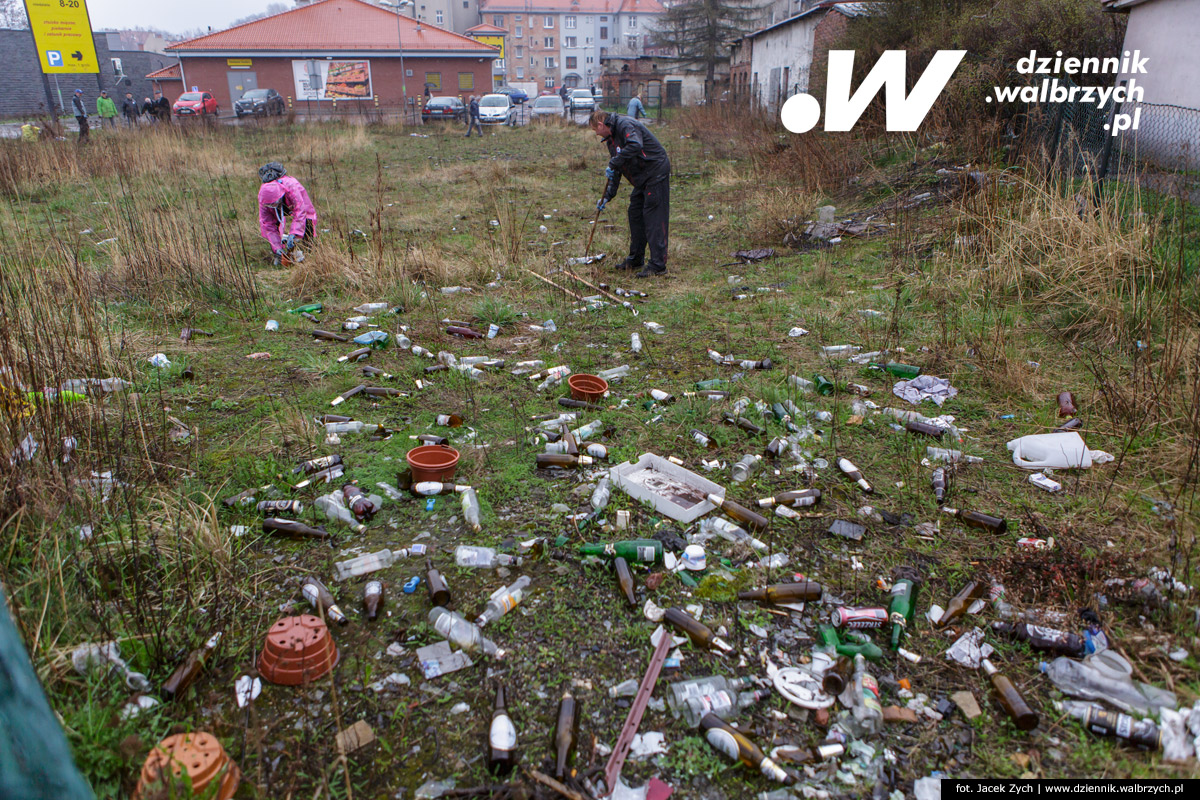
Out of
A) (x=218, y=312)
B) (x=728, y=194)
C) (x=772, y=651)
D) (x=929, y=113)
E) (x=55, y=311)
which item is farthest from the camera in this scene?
(x=728, y=194)

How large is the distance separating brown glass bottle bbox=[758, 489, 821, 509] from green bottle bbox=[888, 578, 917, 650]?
2.19ft

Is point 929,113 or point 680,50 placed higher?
point 680,50

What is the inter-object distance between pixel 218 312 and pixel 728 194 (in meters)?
8.34

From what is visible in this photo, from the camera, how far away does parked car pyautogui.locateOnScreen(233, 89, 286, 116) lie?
27172mm

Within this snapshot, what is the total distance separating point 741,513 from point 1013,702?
50.0 inches

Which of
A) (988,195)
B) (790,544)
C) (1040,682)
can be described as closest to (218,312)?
(790,544)

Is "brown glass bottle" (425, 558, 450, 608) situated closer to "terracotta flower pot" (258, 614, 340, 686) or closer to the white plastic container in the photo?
"terracotta flower pot" (258, 614, 340, 686)

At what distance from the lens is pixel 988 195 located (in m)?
6.46

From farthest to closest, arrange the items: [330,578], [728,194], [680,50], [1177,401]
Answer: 1. [680,50]
2. [728,194]
3. [1177,401]
4. [330,578]

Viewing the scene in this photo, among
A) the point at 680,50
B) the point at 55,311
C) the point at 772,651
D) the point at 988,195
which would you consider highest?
the point at 680,50

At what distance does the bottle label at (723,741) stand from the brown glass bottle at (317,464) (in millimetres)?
2421

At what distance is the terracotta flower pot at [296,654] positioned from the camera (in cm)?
224

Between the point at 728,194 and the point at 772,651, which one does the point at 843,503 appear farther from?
the point at 728,194

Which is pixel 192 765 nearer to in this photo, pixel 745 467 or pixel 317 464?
pixel 317 464
